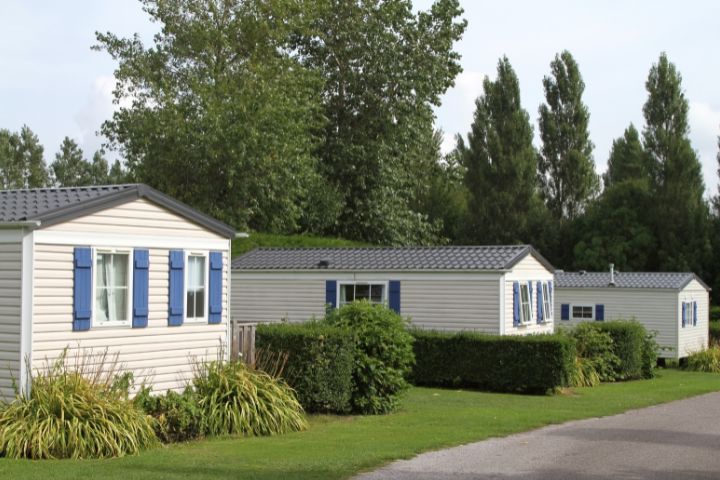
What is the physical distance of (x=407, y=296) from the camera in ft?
79.0

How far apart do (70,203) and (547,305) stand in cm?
1601

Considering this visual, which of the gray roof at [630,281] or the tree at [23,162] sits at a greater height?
the tree at [23,162]

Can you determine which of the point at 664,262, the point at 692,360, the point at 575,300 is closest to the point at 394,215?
the point at 575,300

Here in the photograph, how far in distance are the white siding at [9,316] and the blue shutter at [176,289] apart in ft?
9.27

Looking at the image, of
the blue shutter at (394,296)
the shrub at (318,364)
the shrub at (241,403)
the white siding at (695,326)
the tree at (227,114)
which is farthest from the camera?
the white siding at (695,326)

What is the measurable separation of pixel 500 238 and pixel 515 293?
1065 inches

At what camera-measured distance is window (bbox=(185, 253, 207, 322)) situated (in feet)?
51.7

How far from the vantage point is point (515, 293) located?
23922mm

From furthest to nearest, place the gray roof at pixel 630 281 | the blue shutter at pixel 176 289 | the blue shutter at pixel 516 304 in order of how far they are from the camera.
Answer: the gray roof at pixel 630 281 < the blue shutter at pixel 516 304 < the blue shutter at pixel 176 289

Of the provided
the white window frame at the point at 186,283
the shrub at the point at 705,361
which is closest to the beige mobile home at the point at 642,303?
the shrub at the point at 705,361

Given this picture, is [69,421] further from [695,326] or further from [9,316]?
[695,326]

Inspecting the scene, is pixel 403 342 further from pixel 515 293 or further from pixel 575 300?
pixel 575 300

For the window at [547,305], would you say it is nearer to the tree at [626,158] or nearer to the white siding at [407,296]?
the white siding at [407,296]

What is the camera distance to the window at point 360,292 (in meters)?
24.6
